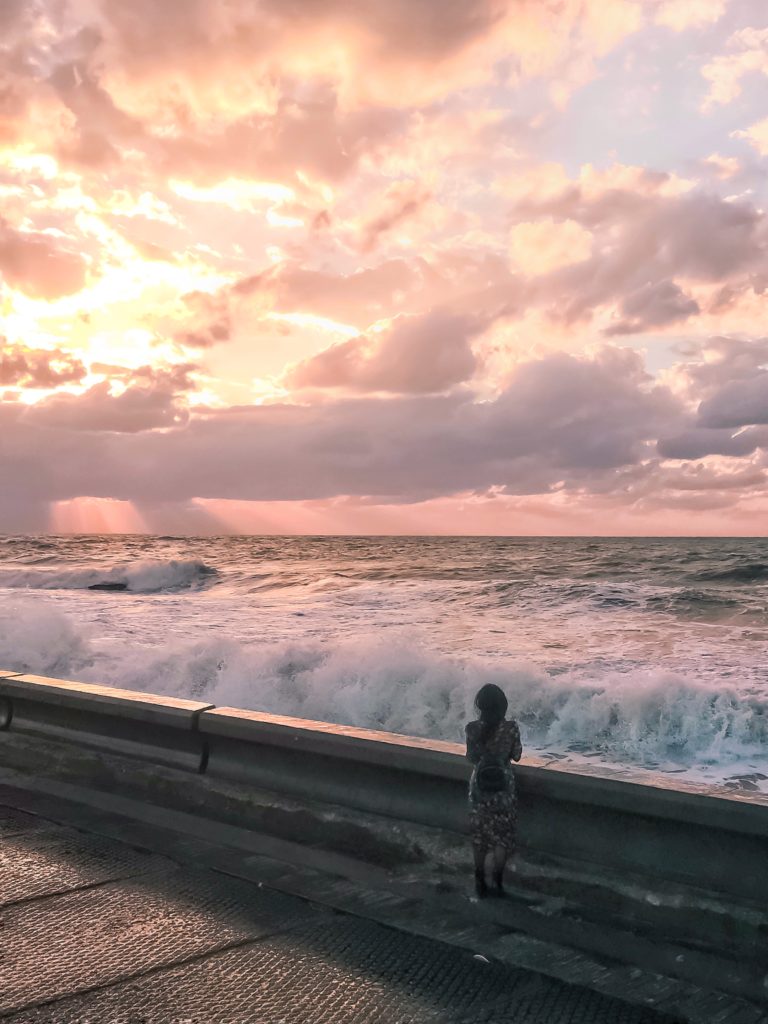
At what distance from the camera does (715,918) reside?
333cm

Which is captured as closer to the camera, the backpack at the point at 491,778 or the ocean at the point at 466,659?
the backpack at the point at 491,778

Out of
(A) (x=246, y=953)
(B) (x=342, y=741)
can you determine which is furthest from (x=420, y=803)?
(A) (x=246, y=953)

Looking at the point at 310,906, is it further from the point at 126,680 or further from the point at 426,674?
the point at 126,680

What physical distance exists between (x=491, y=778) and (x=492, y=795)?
75 mm

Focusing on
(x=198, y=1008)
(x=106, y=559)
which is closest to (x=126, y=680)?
(x=198, y=1008)

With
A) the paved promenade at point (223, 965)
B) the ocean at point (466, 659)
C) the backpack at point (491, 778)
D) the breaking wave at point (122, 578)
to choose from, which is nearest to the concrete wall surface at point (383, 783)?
the backpack at point (491, 778)

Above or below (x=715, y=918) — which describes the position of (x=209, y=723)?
above

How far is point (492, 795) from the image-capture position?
3.82 m

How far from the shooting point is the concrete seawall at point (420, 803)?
3.38m

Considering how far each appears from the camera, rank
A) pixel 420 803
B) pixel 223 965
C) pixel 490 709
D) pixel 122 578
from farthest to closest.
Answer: pixel 122 578, pixel 420 803, pixel 490 709, pixel 223 965

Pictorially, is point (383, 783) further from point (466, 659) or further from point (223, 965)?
point (466, 659)

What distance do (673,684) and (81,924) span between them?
8.93 metres

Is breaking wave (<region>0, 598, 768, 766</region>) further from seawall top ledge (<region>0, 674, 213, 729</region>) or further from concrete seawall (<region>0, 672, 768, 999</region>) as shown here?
concrete seawall (<region>0, 672, 768, 999</region>)

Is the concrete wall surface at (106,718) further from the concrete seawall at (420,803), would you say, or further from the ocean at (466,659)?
the ocean at (466,659)
